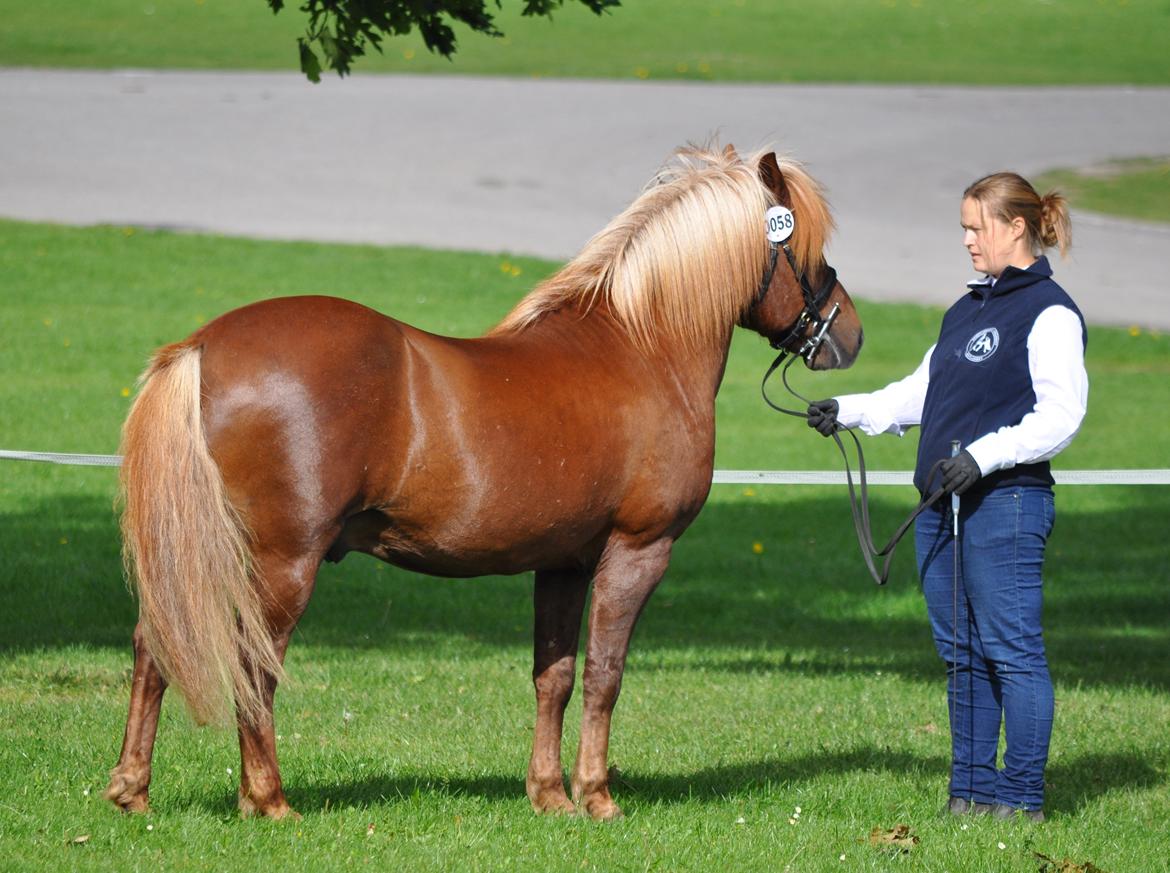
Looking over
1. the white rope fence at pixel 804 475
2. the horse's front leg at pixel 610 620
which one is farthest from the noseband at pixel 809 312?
the white rope fence at pixel 804 475

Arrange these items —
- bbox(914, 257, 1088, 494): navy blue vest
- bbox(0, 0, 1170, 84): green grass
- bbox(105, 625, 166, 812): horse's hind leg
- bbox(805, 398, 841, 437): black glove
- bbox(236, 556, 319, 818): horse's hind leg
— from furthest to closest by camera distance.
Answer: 1. bbox(0, 0, 1170, 84): green grass
2. bbox(805, 398, 841, 437): black glove
3. bbox(914, 257, 1088, 494): navy blue vest
4. bbox(105, 625, 166, 812): horse's hind leg
5. bbox(236, 556, 319, 818): horse's hind leg

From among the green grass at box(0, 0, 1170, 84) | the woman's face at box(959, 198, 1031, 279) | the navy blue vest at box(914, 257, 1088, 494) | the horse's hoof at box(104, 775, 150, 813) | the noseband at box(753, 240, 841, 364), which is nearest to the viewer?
the horse's hoof at box(104, 775, 150, 813)

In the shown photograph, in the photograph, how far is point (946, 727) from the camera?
22.9 ft

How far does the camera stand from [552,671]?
5.37m

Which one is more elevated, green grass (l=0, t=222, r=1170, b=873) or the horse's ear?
the horse's ear

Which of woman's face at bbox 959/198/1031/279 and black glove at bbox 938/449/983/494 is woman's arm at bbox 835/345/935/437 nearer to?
woman's face at bbox 959/198/1031/279

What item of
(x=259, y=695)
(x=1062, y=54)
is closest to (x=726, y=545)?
(x=259, y=695)

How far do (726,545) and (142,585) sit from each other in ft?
24.4

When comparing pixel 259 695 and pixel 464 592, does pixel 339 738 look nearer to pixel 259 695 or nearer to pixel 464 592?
pixel 259 695

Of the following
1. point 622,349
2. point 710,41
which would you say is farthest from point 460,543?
point 710,41

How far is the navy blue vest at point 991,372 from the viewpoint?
509cm

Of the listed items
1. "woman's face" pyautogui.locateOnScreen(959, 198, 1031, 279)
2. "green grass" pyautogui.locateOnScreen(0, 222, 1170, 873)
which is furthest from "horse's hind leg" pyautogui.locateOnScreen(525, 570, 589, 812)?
"woman's face" pyautogui.locateOnScreen(959, 198, 1031, 279)

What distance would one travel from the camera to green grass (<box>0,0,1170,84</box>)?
31.1 meters

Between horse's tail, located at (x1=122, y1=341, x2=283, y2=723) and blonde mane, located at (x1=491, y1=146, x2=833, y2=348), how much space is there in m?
1.21
